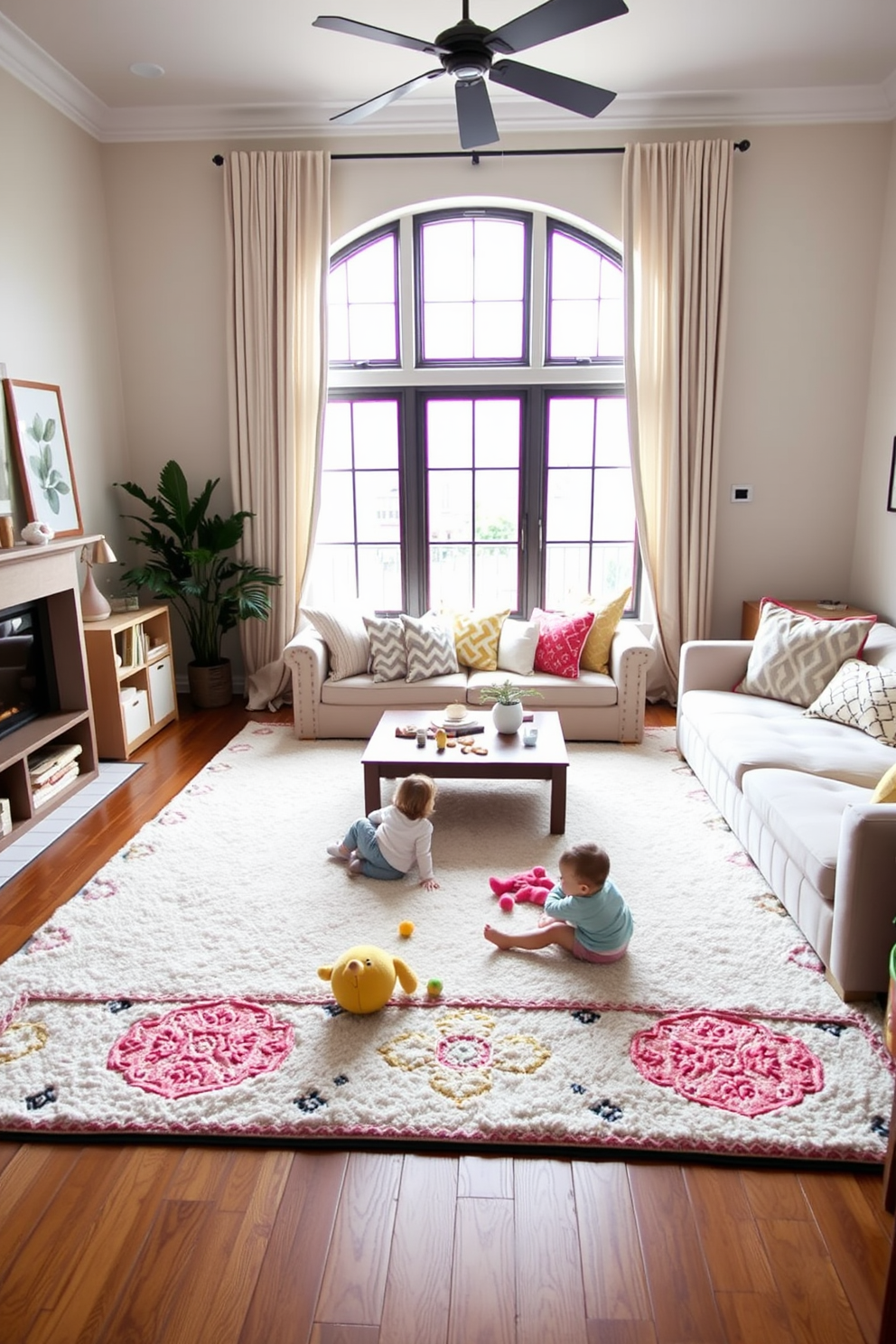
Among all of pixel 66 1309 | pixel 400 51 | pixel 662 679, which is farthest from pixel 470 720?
pixel 400 51

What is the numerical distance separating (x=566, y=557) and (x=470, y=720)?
6.31 ft

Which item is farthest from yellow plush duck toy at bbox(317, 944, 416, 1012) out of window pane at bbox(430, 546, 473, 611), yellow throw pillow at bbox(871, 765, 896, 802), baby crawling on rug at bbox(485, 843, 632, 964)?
window pane at bbox(430, 546, 473, 611)

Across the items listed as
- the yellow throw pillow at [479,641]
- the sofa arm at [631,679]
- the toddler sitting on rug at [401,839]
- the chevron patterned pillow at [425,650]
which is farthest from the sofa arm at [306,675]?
the sofa arm at [631,679]

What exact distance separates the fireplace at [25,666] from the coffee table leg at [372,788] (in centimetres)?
165

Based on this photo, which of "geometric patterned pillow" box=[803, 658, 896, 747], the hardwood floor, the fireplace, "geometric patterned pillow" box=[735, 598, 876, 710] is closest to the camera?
the hardwood floor

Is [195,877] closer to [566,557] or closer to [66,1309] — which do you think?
[66,1309]

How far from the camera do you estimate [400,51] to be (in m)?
4.20

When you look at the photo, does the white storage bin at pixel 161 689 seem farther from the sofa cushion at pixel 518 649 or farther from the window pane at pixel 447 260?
the window pane at pixel 447 260

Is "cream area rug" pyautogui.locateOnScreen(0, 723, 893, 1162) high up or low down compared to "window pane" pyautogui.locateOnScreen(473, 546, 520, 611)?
down

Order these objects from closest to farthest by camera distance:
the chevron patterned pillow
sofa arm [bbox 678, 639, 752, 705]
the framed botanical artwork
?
the framed botanical artwork → sofa arm [bbox 678, 639, 752, 705] → the chevron patterned pillow

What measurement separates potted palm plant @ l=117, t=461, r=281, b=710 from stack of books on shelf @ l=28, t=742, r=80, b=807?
1.14 metres

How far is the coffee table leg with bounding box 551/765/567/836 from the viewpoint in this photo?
362cm

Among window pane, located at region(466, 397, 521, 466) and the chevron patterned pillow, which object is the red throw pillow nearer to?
the chevron patterned pillow

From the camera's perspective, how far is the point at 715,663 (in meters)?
4.38
